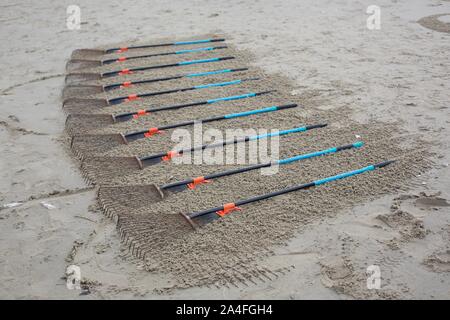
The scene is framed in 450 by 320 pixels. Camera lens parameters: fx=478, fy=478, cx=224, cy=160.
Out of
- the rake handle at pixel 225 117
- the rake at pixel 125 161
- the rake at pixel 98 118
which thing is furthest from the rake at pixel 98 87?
the rake at pixel 125 161

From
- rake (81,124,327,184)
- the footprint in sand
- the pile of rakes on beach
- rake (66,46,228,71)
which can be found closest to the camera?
the pile of rakes on beach

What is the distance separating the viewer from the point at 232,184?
4.16m

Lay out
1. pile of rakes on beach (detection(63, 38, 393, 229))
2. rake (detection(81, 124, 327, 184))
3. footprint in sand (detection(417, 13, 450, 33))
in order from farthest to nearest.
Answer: footprint in sand (detection(417, 13, 450, 33)), rake (detection(81, 124, 327, 184)), pile of rakes on beach (detection(63, 38, 393, 229))

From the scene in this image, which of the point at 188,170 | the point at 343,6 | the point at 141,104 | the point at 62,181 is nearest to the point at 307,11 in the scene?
the point at 343,6

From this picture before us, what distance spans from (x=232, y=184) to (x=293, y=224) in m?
0.75

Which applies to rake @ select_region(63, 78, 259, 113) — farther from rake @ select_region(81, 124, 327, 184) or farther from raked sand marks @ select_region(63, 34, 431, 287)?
rake @ select_region(81, 124, 327, 184)

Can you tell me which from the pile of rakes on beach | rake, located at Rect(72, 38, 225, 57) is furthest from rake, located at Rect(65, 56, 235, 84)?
rake, located at Rect(72, 38, 225, 57)

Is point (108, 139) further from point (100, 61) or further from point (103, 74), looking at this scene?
point (100, 61)

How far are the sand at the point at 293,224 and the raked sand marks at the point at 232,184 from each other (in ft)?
0.04

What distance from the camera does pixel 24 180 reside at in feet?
14.3

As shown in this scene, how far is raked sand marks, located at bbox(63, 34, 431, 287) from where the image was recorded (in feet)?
11.0

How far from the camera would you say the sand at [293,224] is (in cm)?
313

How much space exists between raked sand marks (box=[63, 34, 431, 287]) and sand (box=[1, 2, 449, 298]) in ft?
0.04

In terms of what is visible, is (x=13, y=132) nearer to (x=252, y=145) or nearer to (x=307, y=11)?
(x=252, y=145)
